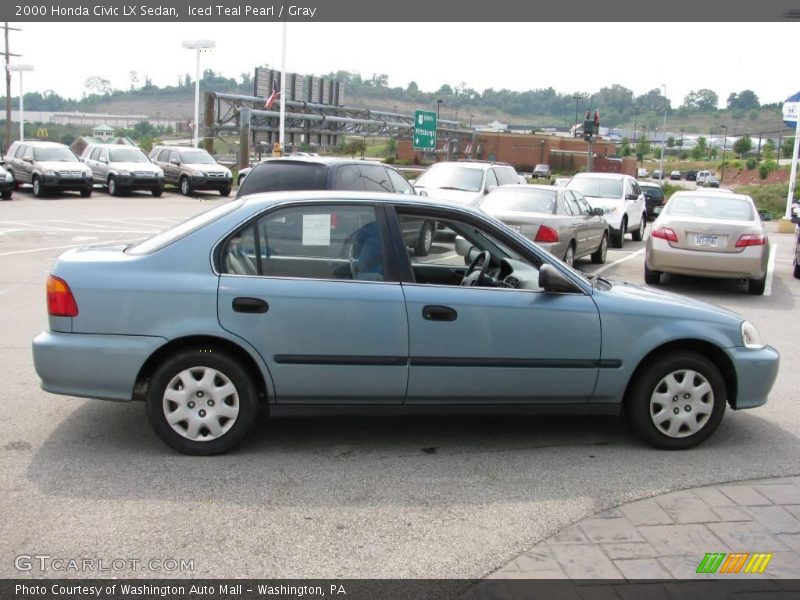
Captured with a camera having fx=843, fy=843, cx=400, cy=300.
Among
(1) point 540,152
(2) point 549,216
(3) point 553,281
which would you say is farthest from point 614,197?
(1) point 540,152

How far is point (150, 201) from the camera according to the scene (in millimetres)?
30078

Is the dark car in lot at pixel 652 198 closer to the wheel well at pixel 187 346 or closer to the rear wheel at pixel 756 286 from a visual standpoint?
the rear wheel at pixel 756 286

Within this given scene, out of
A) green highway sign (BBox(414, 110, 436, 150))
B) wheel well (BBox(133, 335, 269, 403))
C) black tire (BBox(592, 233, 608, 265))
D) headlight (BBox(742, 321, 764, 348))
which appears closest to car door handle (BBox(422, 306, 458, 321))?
wheel well (BBox(133, 335, 269, 403))

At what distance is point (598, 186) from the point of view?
817 inches

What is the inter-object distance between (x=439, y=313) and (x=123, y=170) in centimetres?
2871

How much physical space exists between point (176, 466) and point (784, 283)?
1248 cm

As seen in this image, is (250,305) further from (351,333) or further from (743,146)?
(743,146)

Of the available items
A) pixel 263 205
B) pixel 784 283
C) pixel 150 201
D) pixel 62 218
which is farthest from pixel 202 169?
pixel 263 205

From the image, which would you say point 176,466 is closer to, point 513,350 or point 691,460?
point 513,350

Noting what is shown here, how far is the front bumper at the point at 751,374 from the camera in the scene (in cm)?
545

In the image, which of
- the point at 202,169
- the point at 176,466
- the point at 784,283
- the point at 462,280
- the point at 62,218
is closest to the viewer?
the point at 176,466

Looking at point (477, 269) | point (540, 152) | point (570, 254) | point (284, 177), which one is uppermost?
point (540, 152)

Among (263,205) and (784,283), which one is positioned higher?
(263,205)
